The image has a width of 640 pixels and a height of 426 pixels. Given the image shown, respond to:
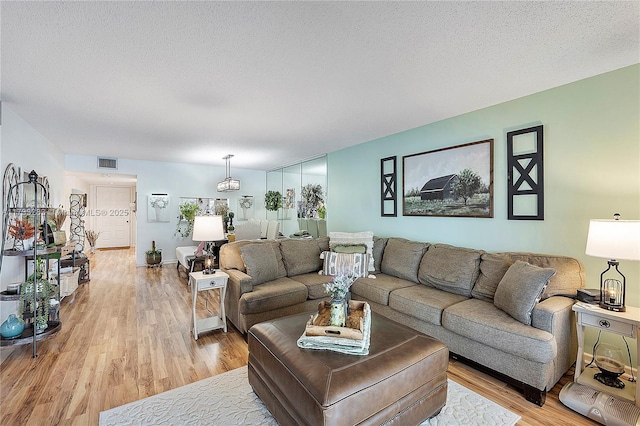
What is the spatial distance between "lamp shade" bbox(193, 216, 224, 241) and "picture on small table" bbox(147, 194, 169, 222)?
4303 mm

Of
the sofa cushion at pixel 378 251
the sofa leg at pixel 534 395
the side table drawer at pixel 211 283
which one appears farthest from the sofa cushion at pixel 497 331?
the side table drawer at pixel 211 283

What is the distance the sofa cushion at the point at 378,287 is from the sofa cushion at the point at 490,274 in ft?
2.29

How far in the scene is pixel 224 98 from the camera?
→ 2.91 metres

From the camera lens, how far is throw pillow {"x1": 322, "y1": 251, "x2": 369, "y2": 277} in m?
3.61

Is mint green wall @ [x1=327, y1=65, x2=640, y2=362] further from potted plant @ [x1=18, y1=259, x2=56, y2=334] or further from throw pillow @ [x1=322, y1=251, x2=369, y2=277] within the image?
potted plant @ [x1=18, y1=259, x2=56, y2=334]

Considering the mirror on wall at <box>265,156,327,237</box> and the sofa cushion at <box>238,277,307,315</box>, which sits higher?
the mirror on wall at <box>265,156,327,237</box>

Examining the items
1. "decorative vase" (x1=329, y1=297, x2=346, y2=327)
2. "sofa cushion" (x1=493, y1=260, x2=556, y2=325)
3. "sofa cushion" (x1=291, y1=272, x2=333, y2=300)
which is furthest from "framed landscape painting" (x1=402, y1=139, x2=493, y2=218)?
"decorative vase" (x1=329, y1=297, x2=346, y2=327)

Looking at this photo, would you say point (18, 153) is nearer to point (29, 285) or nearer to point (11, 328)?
point (29, 285)

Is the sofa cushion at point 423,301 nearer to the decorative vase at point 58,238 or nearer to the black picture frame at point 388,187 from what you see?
the black picture frame at point 388,187

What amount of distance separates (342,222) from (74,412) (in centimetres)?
419

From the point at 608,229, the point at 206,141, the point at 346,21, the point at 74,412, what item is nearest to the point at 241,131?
the point at 206,141

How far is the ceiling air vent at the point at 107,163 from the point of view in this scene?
608 cm

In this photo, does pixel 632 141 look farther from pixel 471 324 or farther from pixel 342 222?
pixel 342 222

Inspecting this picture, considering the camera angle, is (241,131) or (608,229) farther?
(241,131)
